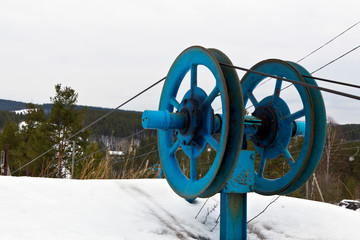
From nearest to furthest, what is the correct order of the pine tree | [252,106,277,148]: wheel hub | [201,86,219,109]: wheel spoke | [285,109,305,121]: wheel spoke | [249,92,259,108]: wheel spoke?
[201,86,219,109]: wheel spoke
[285,109,305,121]: wheel spoke
[252,106,277,148]: wheel hub
[249,92,259,108]: wheel spoke
the pine tree

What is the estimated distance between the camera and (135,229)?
260 centimetres

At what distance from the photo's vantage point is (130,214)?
2.93 meters

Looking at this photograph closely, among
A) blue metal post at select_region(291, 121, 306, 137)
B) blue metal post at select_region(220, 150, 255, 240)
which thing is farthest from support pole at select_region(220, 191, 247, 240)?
blue metal post at select_region(291, 121, 306, 137)

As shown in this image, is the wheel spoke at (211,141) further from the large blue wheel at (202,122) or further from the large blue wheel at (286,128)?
the large blue wheel at (286,128)

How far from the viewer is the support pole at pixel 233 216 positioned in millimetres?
2682

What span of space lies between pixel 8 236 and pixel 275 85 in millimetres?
2689

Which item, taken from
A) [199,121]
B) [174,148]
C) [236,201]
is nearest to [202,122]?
[199,121]

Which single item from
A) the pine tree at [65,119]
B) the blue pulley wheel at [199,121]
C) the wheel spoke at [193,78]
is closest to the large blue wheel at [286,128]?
the blue pulley wheel at [199,121]

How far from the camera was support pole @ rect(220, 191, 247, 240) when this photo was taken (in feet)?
8.80

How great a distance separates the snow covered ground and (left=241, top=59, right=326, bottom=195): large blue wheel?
0.48m

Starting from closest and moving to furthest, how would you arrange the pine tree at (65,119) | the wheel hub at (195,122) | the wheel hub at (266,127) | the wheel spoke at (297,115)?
the wheel hub at (195,122)
the wheel spoke at (297,115)
the wheel hub at (266,127)
the pine tree at (65,119)

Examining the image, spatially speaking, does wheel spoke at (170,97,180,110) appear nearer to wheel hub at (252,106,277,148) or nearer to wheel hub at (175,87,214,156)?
wheel hub at (175,87,214,156)

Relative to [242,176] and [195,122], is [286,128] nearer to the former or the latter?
[242,176]

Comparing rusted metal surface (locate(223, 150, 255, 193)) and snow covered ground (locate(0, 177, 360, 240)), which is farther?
rusted metal surface (locate(223, 150, 255, 193))
